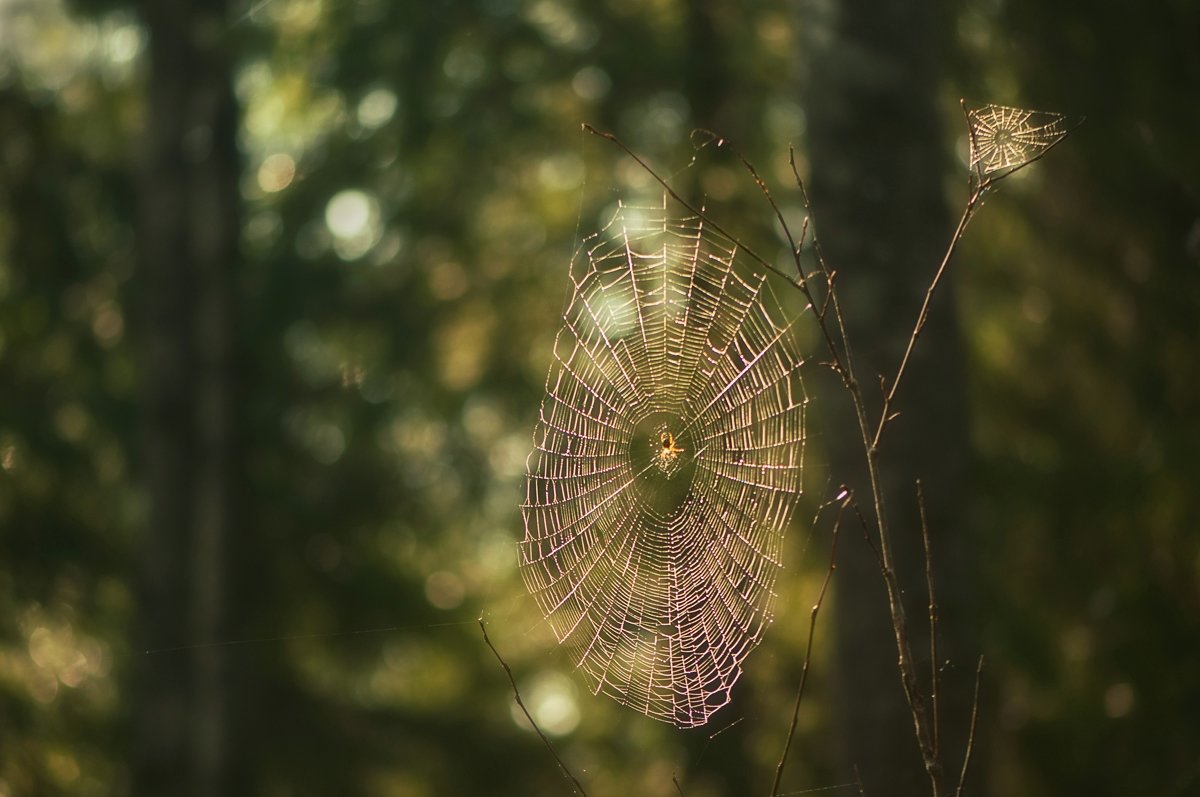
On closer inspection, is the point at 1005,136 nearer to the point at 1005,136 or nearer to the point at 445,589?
the point at 1005,136

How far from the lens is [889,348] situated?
4.82m

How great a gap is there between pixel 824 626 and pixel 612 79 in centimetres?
346

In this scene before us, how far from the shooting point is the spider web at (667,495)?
2.72 metres

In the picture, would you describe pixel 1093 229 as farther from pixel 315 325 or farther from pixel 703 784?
pixel 315 325

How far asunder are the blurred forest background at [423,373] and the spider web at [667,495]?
291 cm

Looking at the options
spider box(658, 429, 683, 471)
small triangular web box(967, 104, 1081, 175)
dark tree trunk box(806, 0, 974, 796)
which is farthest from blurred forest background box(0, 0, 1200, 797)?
small triangular web box(967, 104, 1081, 175)

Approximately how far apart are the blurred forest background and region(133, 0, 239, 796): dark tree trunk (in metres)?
0.03

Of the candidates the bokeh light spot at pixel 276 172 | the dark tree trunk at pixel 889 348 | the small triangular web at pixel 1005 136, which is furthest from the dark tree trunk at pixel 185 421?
the small triangular web at pixel 1005 136

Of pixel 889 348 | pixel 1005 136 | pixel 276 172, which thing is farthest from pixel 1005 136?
pixel 276 172

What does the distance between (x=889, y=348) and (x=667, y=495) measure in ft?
5.59

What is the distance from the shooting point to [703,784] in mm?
8258

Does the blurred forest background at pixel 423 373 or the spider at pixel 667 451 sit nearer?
the spider at pixel 667 451

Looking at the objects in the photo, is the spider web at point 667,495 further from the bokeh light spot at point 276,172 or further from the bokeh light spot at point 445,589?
the bokeh light spot at point 445,589

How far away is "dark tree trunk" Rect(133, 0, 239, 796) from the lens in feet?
31.7
